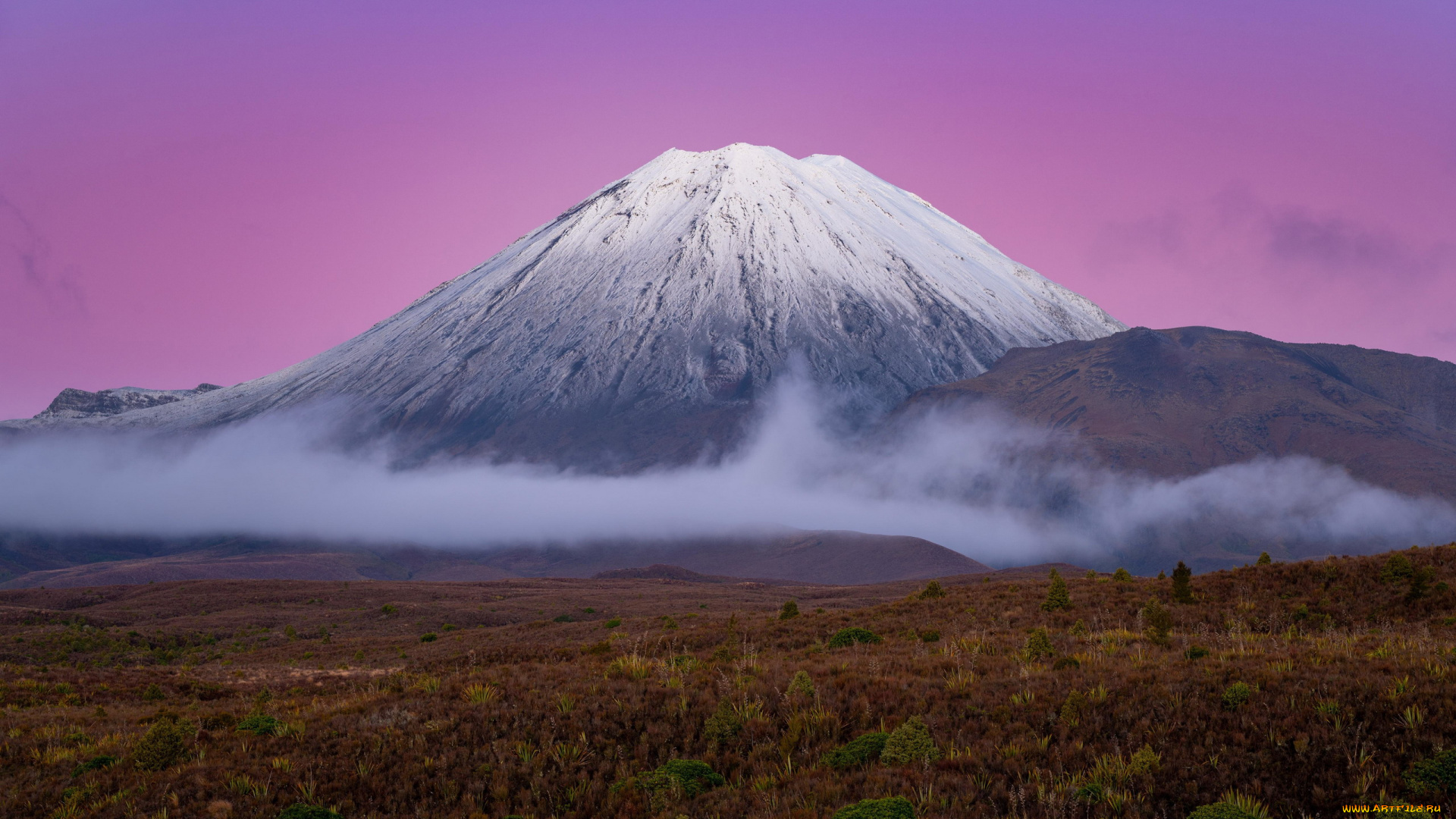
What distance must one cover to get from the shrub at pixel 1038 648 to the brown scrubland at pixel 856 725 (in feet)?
0.59

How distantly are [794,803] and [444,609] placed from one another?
58527 millimetres

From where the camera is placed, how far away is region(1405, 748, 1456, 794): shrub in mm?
10070

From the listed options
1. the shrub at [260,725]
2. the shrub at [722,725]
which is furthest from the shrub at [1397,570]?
the shrub at [260,725]

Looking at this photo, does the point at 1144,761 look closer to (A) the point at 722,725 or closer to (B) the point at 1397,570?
(A) the point at 722,725

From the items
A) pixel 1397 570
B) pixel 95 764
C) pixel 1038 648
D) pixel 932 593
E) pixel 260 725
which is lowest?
pixel 95 764

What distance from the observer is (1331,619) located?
68.5 feet

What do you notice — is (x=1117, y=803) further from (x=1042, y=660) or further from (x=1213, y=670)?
(x=1042, y=660)

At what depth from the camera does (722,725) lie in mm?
14023

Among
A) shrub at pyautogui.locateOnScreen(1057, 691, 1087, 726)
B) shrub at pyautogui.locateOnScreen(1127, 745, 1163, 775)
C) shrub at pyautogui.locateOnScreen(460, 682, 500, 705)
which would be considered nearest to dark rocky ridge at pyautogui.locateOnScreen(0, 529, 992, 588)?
shrub at pyautogui.locateOnScreen(460, 682, 500, 705)

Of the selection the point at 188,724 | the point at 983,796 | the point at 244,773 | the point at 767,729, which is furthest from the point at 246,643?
the point at 983,796

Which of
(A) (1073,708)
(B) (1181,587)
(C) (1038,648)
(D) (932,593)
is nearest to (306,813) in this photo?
(A) (1073,708)

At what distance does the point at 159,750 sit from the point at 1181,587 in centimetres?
2571

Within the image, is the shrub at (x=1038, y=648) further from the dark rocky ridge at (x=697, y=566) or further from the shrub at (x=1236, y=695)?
the dark rocky ridge at (x=697, y=566)

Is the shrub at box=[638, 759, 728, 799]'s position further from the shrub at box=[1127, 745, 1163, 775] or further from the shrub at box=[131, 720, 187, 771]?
the shrub at box=[131, 720, 187, 771]
